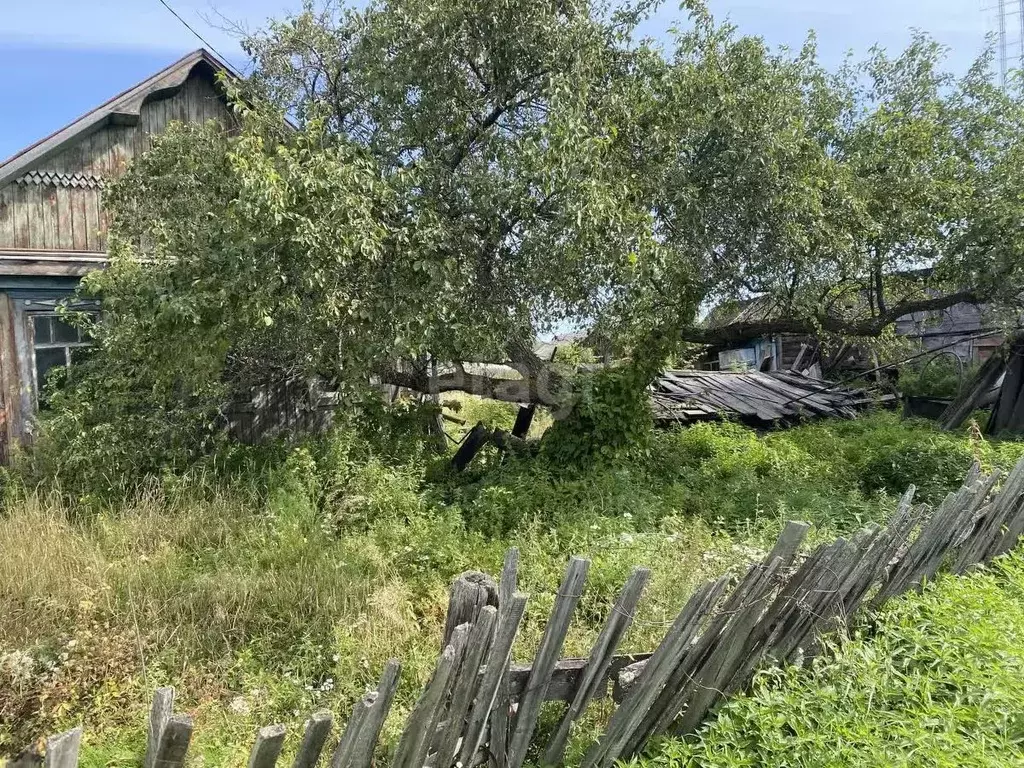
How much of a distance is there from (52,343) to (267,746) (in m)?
7.68

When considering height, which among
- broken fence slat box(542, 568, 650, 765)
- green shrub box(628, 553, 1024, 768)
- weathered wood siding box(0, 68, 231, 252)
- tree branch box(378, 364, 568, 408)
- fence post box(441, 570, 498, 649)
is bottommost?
green shrub box(628, 553, 1024, 768)

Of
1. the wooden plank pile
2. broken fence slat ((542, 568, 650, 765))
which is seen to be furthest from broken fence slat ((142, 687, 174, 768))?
the wooden plank pile

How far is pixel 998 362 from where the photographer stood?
12414 mm

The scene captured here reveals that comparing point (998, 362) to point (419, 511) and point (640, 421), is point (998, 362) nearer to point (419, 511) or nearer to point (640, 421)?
point (640, 421)

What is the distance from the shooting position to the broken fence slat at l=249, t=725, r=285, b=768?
7.21 feet

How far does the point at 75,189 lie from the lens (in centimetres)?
888

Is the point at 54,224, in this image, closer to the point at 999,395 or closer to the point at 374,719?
the point at 374,719

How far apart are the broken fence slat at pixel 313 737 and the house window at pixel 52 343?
7.39 meters

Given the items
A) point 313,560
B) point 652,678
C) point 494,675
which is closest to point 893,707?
point 652,678

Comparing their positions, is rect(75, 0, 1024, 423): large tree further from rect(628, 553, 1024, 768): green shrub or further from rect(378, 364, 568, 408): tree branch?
rect(628, 553, 1024, 768): green shrub

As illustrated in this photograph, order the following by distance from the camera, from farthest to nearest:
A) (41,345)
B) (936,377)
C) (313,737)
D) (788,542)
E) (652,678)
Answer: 1. (936,377)
2. (41,345)
3. (788,542)
4. (652,678)
5. (313,737)

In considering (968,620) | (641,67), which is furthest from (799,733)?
(641,67)

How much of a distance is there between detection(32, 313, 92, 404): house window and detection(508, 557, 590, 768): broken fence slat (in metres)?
7.43

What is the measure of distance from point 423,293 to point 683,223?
295cm
